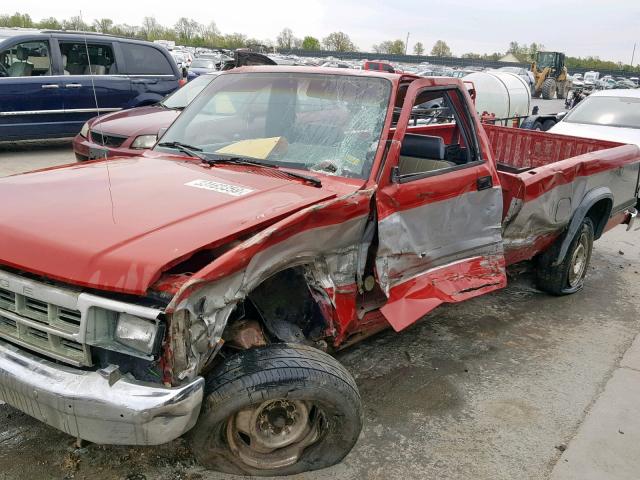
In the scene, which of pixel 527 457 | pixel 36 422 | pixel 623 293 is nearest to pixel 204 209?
pixel 36 422

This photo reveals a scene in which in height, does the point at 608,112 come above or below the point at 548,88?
above

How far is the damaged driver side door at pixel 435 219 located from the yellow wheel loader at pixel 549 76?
111 ft

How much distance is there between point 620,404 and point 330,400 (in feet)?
6.84

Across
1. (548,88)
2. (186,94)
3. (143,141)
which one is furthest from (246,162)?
(548,88)

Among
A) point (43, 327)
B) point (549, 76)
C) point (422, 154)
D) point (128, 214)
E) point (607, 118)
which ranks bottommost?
point (549, 76)

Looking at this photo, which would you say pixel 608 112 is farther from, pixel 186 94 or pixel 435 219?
pixel 435 219

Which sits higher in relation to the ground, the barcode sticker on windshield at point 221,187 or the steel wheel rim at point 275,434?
the barcode sticker on windshield at point 221,187

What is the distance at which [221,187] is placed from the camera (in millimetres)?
3018

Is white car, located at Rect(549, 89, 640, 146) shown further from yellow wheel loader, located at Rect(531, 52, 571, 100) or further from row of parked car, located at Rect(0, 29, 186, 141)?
yellow wheel loader, located at Rect(531, 52, 571, 100)

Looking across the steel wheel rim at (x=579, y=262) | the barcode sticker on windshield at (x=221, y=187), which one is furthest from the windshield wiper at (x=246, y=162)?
the steel wheel rim at (x=579, y=262)

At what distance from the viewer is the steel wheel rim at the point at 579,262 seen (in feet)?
17.4

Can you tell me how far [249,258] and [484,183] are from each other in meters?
2.08

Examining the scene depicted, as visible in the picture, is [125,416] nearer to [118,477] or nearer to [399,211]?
[118,477]

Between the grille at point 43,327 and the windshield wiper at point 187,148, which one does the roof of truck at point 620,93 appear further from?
the grille at point 43,327
